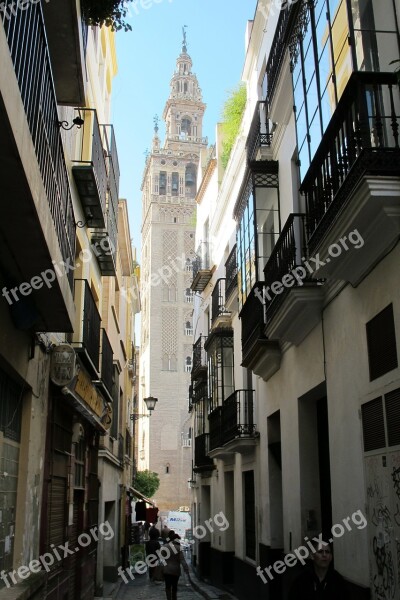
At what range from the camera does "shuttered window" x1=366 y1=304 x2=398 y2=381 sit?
6.14 meters

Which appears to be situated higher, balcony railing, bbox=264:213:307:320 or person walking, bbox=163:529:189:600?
balcony railing, bbox=264:213:307:320

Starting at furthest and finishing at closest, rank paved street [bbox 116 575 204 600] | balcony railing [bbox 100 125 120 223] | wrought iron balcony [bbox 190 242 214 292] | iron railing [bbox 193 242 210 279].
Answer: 1. iron railing [bbox 193 242 210 279]
2. wrought iron balcony [bbox 190 242 214 292]
3. paved street [bbox 116 575 204 600]
4. balcony railing [bbox 100 125 120 223]

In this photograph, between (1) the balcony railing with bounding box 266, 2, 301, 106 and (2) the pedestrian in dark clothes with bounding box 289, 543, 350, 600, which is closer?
(2) the pedestrian in dark clothes with bounding box 289, 543, 350, 600

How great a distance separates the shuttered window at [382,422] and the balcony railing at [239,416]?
7221 millimetres

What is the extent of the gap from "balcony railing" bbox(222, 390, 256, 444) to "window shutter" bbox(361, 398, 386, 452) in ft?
23.5

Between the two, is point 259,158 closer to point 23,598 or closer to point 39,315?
point 39,315

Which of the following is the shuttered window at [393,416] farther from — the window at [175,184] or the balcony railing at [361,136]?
the window at [175,184]

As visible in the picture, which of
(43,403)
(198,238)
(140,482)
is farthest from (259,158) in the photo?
(140,482)

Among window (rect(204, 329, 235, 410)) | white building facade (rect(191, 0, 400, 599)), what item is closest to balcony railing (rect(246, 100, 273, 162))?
white building facade (rect(191, 0, 400, 599))

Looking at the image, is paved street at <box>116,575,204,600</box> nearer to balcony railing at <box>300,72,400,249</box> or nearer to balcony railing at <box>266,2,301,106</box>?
balcony railing at <box>266,2,301,106</box>

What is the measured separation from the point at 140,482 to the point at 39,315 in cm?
5302

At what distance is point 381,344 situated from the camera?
6410 millimetres

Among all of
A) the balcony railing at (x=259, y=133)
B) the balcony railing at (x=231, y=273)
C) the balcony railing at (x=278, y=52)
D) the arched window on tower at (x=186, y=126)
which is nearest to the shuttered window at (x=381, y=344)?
the balcony railing at (x=278, y=52)

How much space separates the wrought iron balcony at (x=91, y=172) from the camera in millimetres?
10898
